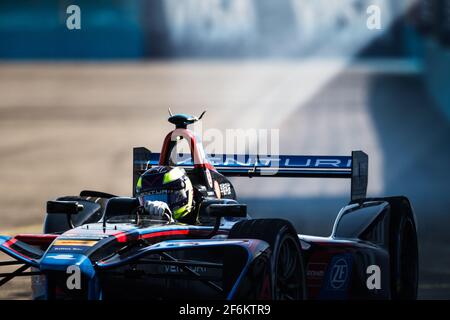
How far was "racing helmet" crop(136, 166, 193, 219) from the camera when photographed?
911 cm

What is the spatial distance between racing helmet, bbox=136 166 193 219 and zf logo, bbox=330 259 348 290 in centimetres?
133

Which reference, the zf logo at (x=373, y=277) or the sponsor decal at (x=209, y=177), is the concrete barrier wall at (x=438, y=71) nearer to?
the sponsor decal at (x=209, y=177)

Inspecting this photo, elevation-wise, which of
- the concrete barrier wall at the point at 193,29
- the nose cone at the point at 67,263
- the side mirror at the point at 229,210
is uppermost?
the concrete barrier wall at the point at 193,29

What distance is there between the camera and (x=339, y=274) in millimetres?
8992

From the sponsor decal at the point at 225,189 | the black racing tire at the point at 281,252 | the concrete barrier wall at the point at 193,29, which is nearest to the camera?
the black racing tire at the point at 281,252

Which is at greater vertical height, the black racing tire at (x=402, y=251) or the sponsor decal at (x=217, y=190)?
the sponsor decal at (x=217, y=190)

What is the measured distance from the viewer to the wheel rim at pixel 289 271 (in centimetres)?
781

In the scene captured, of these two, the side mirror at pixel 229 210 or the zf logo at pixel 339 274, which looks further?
the zf logo at pixel 339 274

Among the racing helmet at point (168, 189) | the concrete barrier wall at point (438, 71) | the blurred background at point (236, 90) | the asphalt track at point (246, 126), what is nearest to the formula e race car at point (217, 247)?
the racing helmet at point (168, 189)

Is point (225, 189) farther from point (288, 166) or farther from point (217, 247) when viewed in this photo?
point (217, 247)

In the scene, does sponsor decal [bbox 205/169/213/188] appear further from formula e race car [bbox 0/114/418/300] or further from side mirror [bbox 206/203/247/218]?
side mirror [bbox 206/203/247/218]

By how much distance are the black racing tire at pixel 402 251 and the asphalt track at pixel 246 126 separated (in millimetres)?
494

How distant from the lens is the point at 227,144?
24.3 meters
